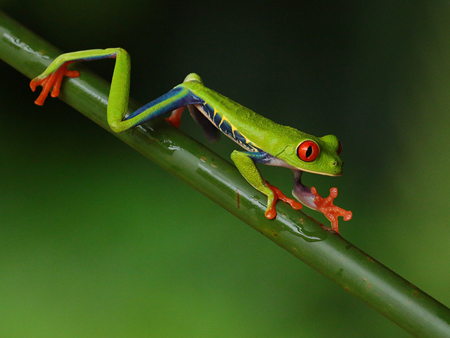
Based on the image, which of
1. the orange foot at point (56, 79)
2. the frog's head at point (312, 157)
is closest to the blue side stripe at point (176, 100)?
the orange foot at point (56, 79)

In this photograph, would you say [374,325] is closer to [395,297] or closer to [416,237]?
[416,237]

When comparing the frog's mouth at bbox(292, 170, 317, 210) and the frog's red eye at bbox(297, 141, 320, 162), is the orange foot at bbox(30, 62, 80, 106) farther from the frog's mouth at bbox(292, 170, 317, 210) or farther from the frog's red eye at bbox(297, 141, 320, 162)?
the frog's mouth at bbox(292, 170, 317, 210)

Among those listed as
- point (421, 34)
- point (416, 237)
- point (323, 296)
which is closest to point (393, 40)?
point (421, 34)

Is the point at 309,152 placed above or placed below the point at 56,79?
above

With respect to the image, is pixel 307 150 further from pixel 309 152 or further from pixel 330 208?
pixel 330 208

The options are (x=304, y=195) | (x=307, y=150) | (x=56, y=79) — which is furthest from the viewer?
(x=304, y=195)

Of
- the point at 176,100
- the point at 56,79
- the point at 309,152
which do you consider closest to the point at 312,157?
the point at 309,152
